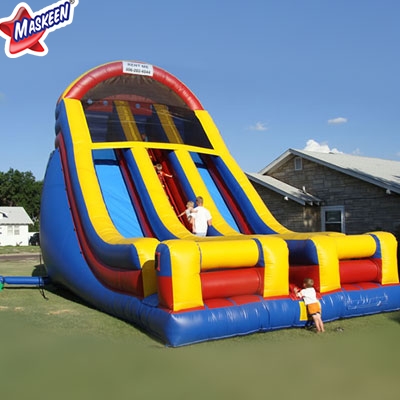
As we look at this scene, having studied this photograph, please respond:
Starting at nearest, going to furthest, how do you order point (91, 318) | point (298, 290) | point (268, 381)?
point (268, 381)
point (298, 290)
point (91, 318)

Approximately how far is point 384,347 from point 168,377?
85.3 inches

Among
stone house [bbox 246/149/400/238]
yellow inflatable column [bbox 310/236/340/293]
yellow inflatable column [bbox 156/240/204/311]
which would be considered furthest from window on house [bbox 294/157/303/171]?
yellow inflatable column [bbox 156/240/204/311]

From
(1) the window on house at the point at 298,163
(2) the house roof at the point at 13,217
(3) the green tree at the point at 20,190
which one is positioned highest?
(3) the green tree at the point at 20,190

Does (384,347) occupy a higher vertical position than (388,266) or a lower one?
lower

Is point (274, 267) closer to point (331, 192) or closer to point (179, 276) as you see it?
point (179, 276)

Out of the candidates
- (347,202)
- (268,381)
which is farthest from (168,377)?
(347,202)

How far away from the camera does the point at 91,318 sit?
20.3 feet

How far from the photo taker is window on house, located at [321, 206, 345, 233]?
11859mm

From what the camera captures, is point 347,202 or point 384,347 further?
point 347,202

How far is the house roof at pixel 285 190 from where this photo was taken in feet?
39.9

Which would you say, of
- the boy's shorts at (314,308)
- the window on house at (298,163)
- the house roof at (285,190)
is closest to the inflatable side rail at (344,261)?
the boy's shorts at (314,308)

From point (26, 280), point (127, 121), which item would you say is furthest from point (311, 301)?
point (26, 280)

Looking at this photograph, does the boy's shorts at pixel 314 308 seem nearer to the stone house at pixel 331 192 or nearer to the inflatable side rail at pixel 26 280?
the inflatable side rail at pixel 26 280

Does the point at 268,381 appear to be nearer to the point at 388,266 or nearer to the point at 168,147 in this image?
the point at 388,266
